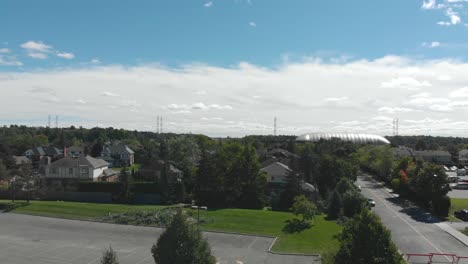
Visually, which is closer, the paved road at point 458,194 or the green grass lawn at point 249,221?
the green grass lawn at point 249,221

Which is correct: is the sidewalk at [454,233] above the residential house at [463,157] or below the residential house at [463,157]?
below

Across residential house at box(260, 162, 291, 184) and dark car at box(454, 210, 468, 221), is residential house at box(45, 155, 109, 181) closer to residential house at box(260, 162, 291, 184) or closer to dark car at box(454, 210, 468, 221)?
residential house at box(260, 162, 291, 184)

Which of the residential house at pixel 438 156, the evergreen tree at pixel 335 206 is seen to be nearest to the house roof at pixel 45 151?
the evergreen tree at pixel 335 206

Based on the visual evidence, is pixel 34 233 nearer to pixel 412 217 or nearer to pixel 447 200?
pixel 412 217

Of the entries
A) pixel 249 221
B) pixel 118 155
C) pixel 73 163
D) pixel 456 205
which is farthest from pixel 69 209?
pixel 118 155

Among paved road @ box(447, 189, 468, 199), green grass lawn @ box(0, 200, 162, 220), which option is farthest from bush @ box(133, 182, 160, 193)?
paved road @ box(447, 189, 468, 199)

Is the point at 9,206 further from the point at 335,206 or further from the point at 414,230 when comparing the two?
the point at 414,230

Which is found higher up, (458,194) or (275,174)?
(275,174)

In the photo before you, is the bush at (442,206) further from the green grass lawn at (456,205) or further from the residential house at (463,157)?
the residential house at (463,157)
